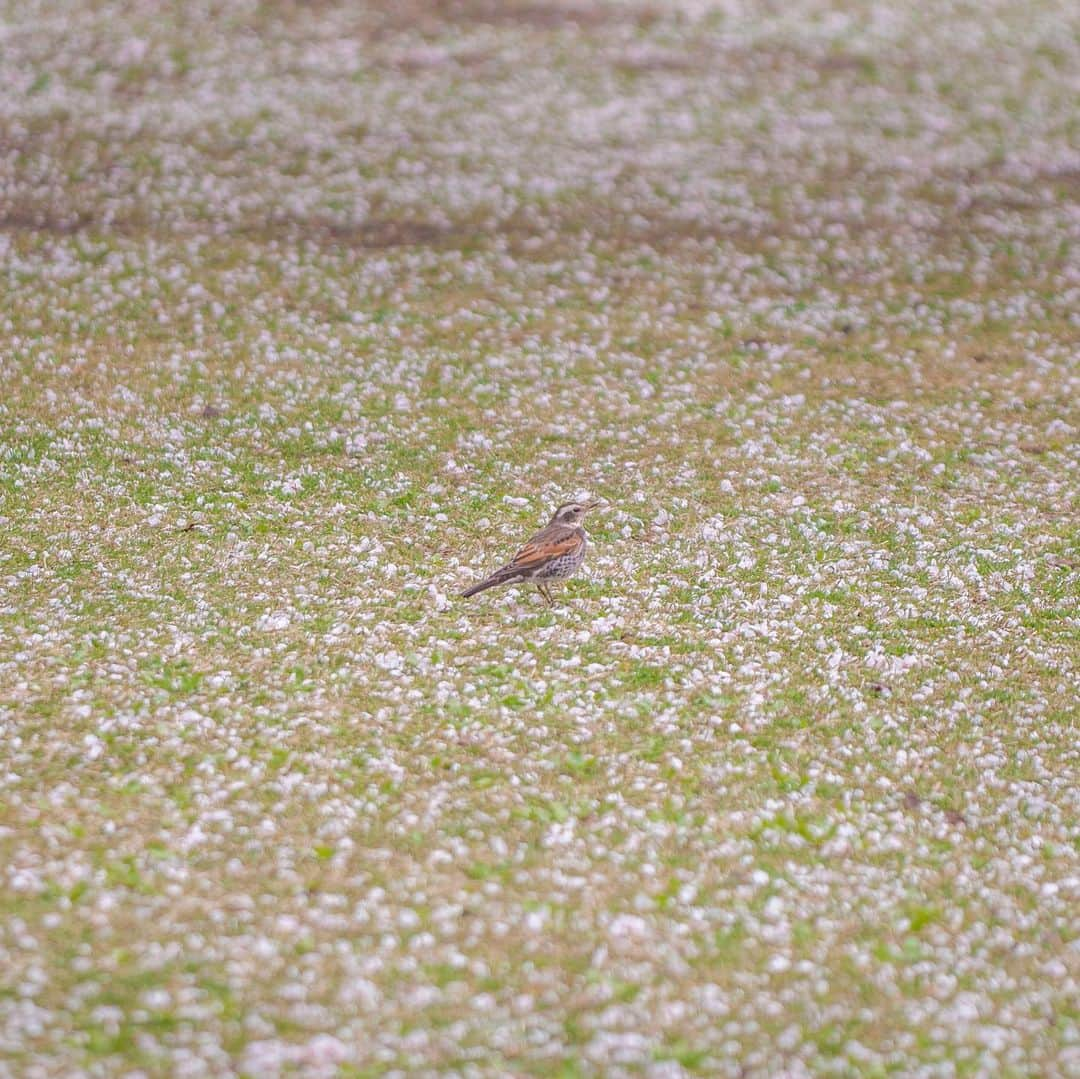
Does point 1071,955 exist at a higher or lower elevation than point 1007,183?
lower

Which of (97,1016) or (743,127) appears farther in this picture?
(743,127)

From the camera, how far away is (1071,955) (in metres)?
11.2

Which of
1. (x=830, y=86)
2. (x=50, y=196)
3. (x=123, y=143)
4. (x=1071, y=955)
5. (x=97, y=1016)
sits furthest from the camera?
(x=830, y=86)

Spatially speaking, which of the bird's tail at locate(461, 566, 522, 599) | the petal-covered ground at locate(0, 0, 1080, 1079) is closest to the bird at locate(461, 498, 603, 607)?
the bird's tail at locate(461, 566, 522, 599)

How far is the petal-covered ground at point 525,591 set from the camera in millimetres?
10633

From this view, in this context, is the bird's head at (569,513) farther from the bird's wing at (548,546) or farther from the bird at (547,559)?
the bird's wing at (548,546)

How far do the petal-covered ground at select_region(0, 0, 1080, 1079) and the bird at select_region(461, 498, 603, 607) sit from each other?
549 mm

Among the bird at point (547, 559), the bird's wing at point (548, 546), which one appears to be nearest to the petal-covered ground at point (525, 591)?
the bird at point (547, 559)

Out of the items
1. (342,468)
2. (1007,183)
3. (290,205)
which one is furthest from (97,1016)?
(1007,183)

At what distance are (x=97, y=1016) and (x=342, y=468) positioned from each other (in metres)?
11.7

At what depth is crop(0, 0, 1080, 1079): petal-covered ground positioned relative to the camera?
10633 mm

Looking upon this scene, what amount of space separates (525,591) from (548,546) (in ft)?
4.32

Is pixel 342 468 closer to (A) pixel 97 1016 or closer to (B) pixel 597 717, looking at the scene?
(B) pixel 597 717

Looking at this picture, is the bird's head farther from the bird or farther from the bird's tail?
the bird's tail
